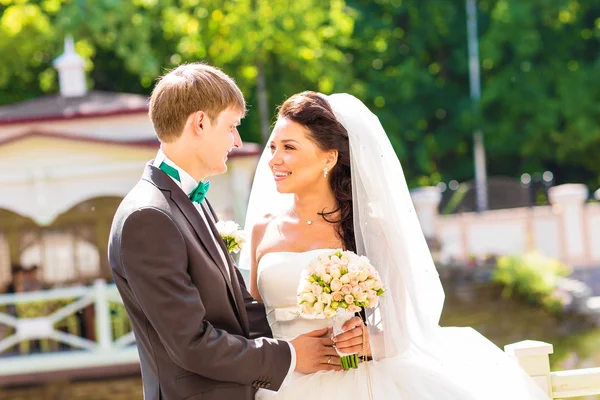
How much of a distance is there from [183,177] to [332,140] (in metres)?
1.10

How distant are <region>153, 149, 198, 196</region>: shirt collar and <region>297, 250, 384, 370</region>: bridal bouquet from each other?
0.53 metres

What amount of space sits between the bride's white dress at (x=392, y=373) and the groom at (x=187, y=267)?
0.42 meters

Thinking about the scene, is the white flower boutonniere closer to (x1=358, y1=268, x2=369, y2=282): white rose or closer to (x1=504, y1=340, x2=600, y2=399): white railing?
(x1=358, y1=268, x2=369, y2=282): white rose

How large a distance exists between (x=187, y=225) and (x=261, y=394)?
86 cm

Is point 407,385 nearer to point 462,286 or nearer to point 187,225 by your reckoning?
point 187,225

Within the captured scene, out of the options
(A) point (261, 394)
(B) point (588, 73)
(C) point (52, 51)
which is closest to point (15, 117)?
(C) point (52, 51)

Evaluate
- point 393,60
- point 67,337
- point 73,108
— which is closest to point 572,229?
point 393,60

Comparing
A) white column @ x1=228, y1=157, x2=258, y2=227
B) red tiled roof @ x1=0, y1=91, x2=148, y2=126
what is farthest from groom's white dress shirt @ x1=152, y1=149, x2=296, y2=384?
red tiled roof @ x1=0, y1=91, x2=148, y2=126

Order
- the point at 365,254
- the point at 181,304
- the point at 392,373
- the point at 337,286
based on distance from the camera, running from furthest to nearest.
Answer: the point at 365,254 < the point at 392,373 < the point at 337,286 < the point at 181,304

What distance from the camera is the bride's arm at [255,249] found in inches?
164

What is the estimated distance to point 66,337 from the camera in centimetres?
1341

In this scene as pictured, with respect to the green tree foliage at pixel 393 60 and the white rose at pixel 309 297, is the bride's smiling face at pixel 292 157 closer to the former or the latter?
the white rose at pixel 309 297

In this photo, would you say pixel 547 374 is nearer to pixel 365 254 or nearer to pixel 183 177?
pixel 365 254

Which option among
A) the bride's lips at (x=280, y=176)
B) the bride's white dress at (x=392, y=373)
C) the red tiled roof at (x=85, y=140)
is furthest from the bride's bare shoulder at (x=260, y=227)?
the red tiled roof at (x=85, y=140)
